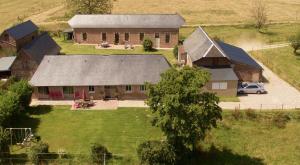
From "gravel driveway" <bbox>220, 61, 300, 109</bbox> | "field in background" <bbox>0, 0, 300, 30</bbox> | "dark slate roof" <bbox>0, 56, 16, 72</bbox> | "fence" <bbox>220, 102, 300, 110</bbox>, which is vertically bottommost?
"fence" <bbox>220, 102, 300, 110</bbox>

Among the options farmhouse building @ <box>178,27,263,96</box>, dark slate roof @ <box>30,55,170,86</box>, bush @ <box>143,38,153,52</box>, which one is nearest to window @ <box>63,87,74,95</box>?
dark slate roof @ <box>30,55,170,86</box>

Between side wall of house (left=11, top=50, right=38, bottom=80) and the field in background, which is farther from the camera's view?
the field in background

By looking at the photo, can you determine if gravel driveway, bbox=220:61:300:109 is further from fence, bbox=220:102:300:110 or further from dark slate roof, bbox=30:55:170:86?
dark slate roof, bbox=30:55:170:86

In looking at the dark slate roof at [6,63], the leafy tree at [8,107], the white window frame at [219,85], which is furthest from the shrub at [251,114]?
the dark slate roof at [6,63]

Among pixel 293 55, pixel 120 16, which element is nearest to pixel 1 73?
pixel 120 16

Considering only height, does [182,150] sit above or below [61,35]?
below

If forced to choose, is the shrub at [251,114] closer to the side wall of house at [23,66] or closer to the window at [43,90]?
the window at [43,90]

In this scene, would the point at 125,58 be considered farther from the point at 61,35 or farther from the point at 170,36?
the point at 61,35
